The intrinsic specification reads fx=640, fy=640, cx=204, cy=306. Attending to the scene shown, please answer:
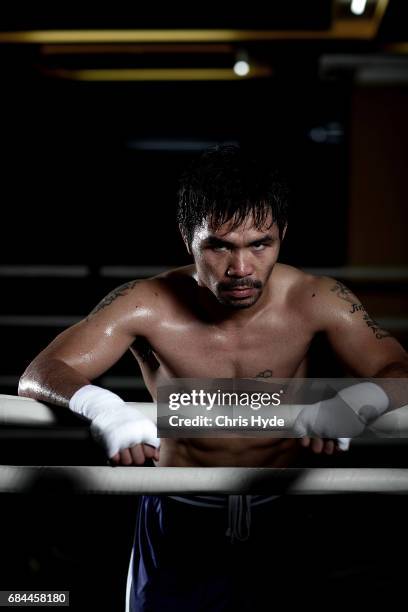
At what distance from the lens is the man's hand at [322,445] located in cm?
91

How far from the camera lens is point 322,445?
3.01ft

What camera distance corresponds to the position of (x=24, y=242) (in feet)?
13.0

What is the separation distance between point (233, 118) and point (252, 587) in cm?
305

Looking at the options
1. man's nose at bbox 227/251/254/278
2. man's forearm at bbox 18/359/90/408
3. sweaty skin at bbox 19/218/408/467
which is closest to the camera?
man's forearm at bbox 18/359/90/408

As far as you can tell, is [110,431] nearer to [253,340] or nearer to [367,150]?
[253,340]

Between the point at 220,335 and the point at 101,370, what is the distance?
10.7 inches

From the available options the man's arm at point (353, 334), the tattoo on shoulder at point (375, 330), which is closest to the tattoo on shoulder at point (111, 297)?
the man's arm at point (353, 334)

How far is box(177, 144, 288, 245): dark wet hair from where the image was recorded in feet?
3.98

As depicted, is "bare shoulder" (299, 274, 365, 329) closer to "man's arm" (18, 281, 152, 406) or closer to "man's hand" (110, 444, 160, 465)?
"man's arm" (18, 281, 152, 406)

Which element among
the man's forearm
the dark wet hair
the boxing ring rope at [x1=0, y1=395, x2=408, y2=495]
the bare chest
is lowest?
the boxing ring rope at [x1=0, y1=395, x2=408, y2=495]

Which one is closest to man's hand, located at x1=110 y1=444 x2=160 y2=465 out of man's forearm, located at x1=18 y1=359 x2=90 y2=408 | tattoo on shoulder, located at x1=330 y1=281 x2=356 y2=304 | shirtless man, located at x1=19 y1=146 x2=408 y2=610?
man's forearm, located at x1=18 y1=359 x2=90 y2=408

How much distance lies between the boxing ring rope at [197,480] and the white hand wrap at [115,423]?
0.13 ft

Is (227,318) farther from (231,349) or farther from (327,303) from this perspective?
(327,303)

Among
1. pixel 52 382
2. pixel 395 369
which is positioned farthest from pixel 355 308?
pixel 52 382
